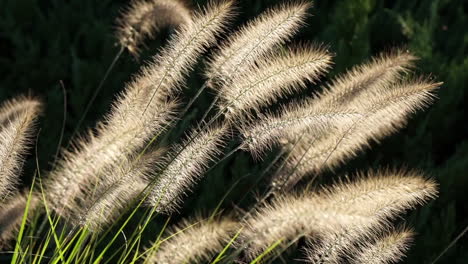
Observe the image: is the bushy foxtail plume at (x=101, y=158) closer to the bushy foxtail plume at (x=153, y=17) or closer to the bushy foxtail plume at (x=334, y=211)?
the bushy foxtail plume at (x=334, y=211)

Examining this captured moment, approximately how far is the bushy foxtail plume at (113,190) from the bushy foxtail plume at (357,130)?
36 cm

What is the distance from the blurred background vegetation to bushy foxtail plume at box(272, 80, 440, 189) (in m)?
0.73

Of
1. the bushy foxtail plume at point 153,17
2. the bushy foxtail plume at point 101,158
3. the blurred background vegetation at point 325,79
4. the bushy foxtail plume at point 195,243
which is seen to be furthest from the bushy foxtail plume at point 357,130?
the blurred background vegetation at point 325,79

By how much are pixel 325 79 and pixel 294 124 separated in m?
1.82

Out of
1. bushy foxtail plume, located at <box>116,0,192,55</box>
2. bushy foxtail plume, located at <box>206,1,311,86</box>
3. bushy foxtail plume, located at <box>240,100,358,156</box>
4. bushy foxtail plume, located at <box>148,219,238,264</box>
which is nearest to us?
bushy foxtail plume, located at <box>148,219,238,264</box>

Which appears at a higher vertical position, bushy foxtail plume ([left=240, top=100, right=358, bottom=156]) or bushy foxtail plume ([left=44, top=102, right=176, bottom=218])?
bushy foxtail plume ([left=240, top=100, right=358, bottom=156])

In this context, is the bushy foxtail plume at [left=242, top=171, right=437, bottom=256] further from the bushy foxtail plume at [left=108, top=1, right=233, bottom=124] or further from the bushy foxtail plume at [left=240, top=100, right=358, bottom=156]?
the bushy foxtail plume at [left=108, top=1, right=233, bottom=124]

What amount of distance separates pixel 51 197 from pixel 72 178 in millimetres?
102

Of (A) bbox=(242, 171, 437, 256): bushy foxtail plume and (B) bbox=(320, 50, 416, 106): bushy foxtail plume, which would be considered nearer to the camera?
(A) bbox=(242, 171, 437, 256): bushy foxtail plume

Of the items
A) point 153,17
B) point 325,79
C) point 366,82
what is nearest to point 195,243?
point 366,82

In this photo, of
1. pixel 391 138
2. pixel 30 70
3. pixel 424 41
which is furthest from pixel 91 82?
pixel 424 41

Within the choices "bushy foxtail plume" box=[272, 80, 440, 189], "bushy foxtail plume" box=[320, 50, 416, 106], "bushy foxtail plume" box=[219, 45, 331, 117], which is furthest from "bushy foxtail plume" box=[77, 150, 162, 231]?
"bushy foxtail plume" box=[320, 50, 416, 106]

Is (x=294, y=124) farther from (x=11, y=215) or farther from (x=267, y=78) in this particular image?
(x=11, y=215)

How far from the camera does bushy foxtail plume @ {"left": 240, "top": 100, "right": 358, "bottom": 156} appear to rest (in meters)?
1.96
